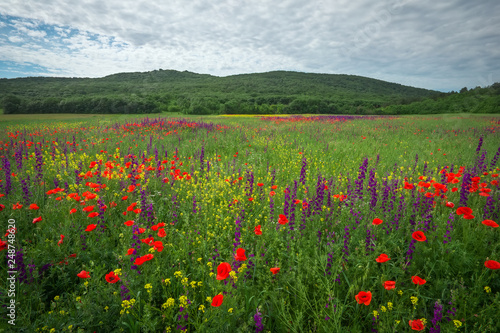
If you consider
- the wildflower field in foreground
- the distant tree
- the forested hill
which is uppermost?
the forested hill

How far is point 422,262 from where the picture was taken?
2.12 metres

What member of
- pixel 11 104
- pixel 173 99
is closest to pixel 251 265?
pixel 11 104

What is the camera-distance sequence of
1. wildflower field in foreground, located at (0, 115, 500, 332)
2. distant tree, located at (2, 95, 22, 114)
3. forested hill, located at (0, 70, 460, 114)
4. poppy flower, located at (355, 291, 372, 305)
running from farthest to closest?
forested hill, located at (0, 70, 460, 114) → distant tree, located at (2, 95, 22, 114) → wildflower field in foreground, located at (0, 115, 500, 332) → poppy flower, located at (355, 291, 372, 305)

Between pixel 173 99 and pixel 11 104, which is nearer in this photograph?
pixel 11 104

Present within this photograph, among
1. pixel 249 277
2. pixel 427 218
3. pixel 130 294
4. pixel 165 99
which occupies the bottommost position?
pixel 249 277

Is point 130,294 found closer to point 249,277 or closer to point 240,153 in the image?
point 249,277

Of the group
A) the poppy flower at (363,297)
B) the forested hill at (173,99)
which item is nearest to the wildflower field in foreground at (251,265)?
the poppy flower at (363,297)

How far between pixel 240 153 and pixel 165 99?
47.6 meters

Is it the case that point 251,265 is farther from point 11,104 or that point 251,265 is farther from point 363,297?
point 11,104

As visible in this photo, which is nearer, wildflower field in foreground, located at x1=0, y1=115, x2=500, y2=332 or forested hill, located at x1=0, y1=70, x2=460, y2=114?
wildflower field in foreground, located at x1=0, y1=115, x2=500, y2=332

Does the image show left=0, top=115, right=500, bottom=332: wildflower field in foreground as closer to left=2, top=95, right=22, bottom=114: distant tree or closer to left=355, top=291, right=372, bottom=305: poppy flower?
left=355, top=291, right=372, bottom=305: poppy flower

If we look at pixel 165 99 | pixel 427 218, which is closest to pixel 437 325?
pixel 427 218

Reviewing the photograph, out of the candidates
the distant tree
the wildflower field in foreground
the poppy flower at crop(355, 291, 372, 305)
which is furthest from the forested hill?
the poppy flower at crop(355, 291, 372, 305)

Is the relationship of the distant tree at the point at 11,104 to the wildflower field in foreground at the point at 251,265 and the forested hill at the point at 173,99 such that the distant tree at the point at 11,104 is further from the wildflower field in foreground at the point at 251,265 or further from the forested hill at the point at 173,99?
the wildflower field in foreground at the point at 251,265
